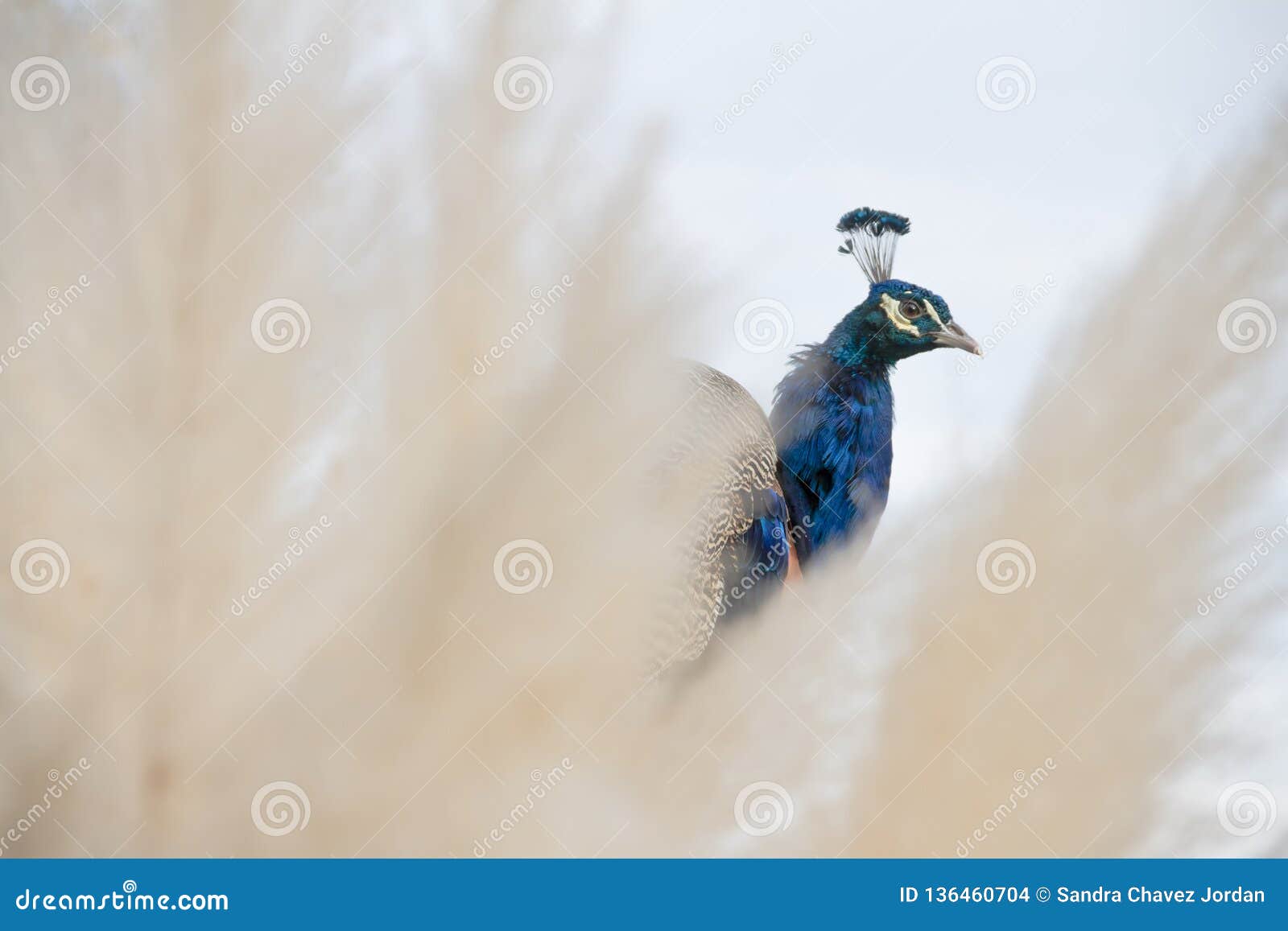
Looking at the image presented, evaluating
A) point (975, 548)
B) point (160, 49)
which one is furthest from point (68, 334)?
point (975, 548)

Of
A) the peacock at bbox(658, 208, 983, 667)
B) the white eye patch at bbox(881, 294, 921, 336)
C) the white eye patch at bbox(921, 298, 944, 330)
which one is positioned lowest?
the peacock at bbox(658, 208, 983, 667)

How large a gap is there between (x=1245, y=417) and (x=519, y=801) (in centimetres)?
16

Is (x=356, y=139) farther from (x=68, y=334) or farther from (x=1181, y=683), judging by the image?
(x=1181, y=683)

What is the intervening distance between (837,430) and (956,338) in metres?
0.08

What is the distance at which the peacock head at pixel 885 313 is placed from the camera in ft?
1.83

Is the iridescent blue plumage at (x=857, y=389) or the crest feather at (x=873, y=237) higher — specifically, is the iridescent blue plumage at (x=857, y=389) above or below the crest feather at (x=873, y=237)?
below

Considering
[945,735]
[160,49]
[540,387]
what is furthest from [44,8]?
[945,735]

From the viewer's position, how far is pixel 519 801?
0.67 feet

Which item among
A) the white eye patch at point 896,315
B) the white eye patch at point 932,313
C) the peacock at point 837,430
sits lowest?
the peacock at point 837,430

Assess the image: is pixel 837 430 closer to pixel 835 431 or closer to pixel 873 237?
pixel 835 431

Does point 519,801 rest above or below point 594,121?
below

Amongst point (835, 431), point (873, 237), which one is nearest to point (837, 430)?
point (835, 431)

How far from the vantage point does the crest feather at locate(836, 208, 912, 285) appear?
55cm

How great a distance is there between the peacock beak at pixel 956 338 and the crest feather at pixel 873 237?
0.04 m
